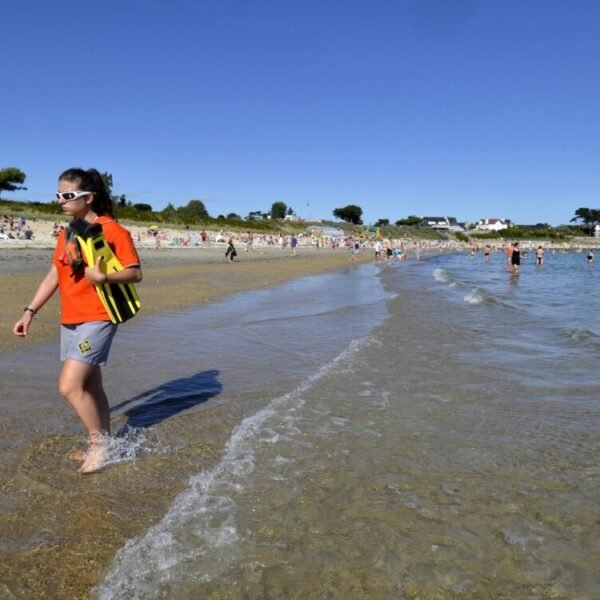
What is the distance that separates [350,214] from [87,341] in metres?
150

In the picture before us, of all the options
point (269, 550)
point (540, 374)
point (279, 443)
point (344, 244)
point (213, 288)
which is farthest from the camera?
point (344, 244)

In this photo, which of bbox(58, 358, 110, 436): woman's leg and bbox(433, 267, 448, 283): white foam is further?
bbox(433, 267, 448, 283): white foam

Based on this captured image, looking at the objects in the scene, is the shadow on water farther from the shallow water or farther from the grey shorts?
the grey shorts

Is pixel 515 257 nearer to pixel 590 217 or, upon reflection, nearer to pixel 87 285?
pixel 87 285

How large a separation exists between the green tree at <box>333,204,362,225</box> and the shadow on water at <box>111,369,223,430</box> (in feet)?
481

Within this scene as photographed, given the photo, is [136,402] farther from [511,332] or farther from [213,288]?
[213,288]

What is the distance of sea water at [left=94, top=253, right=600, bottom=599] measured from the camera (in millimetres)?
2201

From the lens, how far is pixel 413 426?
13.2ft

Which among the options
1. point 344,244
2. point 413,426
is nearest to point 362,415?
point 413,426

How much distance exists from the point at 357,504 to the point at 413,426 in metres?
1.34

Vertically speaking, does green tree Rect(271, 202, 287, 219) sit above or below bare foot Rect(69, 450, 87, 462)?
above

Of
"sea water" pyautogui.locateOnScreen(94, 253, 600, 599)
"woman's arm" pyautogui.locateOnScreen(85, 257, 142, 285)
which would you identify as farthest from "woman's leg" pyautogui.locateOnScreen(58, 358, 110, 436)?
"sea water" pyautogui.locateOnScreen(94, 253, 600, 599)

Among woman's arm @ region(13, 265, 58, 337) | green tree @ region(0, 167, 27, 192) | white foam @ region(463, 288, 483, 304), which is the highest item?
green tree @ region(0, 167, 27, 192)

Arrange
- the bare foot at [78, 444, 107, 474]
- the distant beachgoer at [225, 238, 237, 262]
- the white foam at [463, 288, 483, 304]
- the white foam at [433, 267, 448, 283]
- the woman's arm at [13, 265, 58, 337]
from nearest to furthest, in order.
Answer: the bare foot at [78, 444, 107, 474], the woman's arm at [13, 265, 58, 337], the white foam at [463, 288, 483, 304], the white foam at [433, 267, 448, 283], the distant beachgoer at [225, 238, 237, 262]
